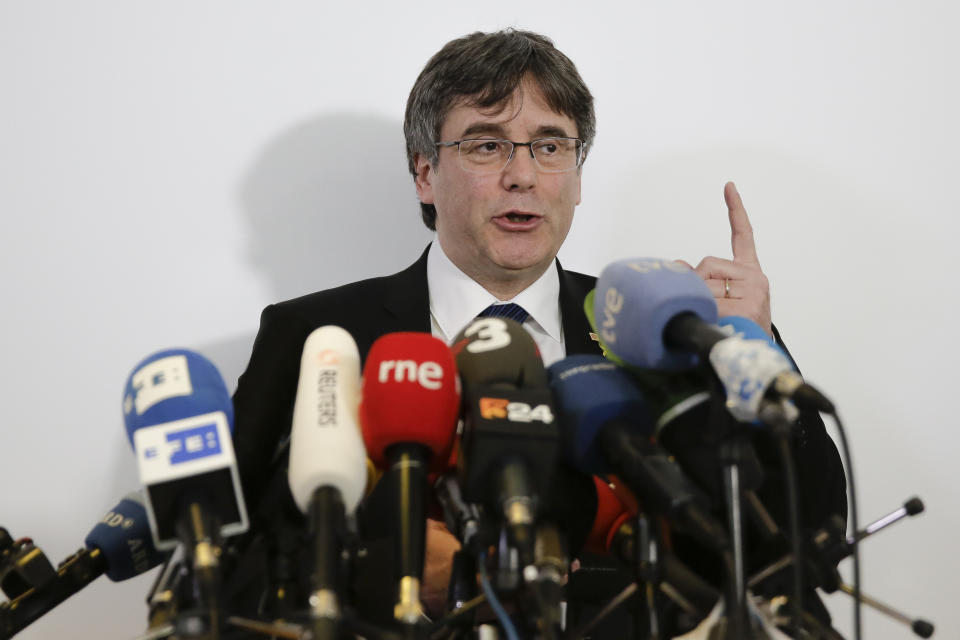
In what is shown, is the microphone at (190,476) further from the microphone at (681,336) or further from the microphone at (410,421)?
the microphone at (681,336)

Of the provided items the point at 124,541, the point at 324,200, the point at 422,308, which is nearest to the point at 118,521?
the point at 124,541

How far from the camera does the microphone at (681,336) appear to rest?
0.73 meters

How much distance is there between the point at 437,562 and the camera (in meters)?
1.21

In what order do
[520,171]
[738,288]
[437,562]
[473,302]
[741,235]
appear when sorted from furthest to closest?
[473,302], [520,171], [741,235], [738,288], [437,562]

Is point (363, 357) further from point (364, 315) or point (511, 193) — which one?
point (511, 193)

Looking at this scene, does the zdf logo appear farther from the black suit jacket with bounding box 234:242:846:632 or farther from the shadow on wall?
the shadow on wall

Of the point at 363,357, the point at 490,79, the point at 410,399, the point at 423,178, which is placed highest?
the point at 490,79

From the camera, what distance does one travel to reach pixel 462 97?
6.18ft

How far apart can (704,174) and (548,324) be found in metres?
0.60

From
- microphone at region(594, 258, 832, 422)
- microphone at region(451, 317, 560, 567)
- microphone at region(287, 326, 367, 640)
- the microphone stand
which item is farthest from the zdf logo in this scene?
the microphone stand

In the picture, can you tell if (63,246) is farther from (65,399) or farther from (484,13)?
(484,13)

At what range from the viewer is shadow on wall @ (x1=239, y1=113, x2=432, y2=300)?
6.75ft

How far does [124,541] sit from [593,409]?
58cm

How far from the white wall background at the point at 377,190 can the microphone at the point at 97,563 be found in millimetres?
996
